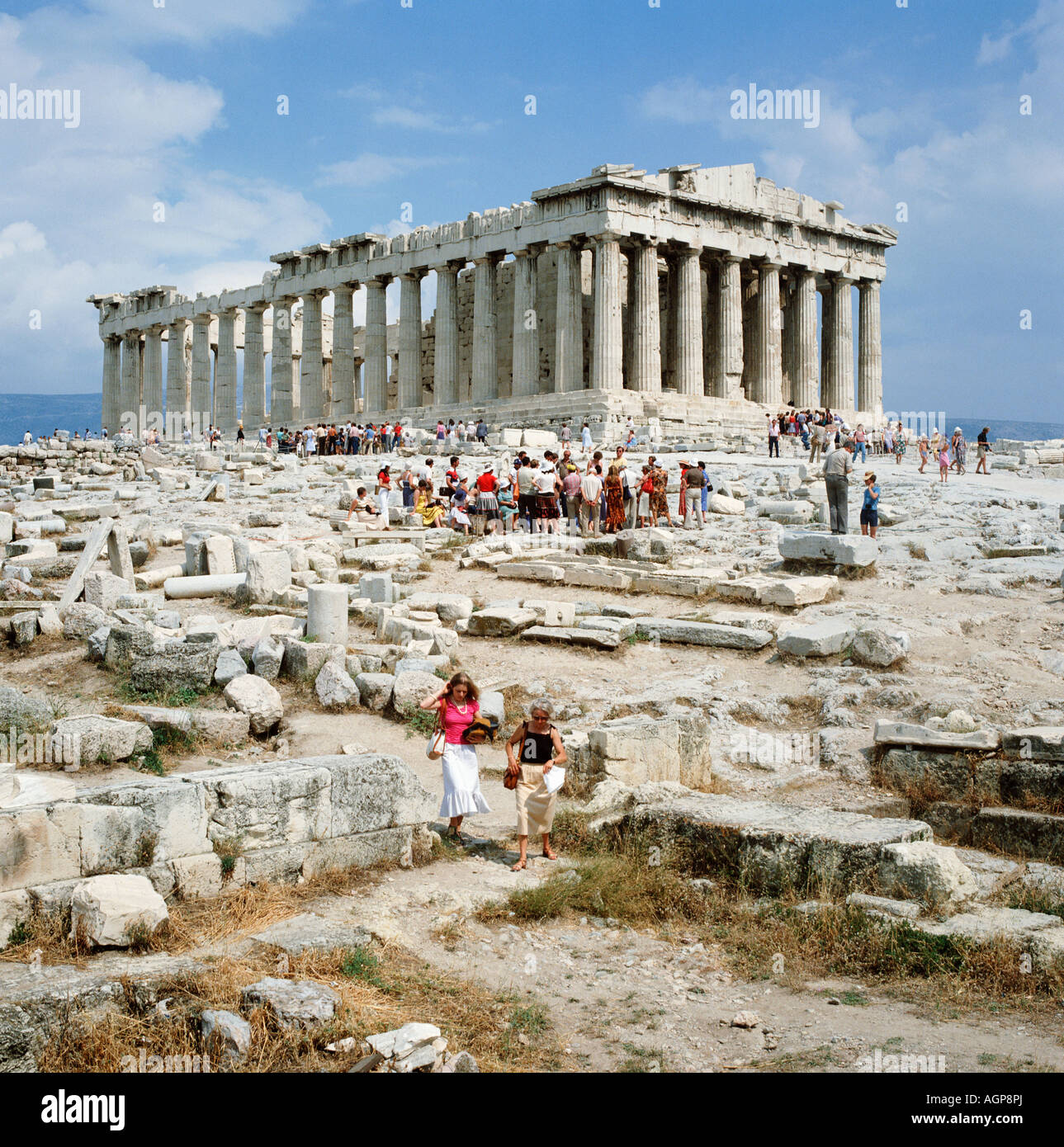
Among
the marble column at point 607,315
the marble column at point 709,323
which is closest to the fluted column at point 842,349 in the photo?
the marble column at point 709,323

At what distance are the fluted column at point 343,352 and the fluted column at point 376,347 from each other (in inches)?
42.9

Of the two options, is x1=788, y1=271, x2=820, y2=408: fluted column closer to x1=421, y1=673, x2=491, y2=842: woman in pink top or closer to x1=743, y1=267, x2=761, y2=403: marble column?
x1=743, y1=267, x2=761, y2=403: marble column

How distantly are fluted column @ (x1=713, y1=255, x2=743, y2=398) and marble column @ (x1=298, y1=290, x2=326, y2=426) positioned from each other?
56.8 feet

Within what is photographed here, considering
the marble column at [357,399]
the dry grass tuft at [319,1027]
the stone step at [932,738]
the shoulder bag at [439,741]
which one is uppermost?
the marble column at [357,399]

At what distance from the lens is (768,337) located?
44656 mm

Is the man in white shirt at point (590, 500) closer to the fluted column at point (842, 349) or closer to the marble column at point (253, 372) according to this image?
the fluted column at point (842, 349)

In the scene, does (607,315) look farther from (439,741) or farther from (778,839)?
(778,839)

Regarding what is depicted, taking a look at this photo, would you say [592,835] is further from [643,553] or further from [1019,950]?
[643,553]

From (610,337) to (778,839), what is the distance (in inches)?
1302

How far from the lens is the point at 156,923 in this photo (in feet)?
21.3

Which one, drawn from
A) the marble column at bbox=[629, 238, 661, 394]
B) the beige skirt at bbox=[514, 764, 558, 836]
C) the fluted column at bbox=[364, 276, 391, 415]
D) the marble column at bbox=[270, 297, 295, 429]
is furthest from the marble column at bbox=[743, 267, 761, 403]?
the beige skirt at bbox=[514, 764, 558, 836]

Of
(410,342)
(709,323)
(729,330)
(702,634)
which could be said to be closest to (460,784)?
(702,634)

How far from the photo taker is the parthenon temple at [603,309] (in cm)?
3981

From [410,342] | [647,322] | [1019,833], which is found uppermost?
[410,342]
